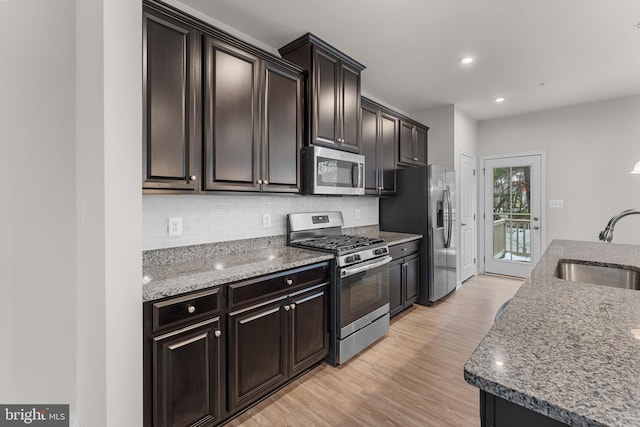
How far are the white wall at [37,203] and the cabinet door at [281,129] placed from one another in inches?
45.6

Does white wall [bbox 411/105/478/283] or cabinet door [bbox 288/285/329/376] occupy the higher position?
white wall [bbox 411/105/478/283]

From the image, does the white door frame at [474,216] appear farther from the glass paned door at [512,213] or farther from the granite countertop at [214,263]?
the granite countertop at [214,263]

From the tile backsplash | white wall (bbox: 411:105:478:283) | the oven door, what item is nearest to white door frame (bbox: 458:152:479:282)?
white wall (bbox: 411:105:478:283)

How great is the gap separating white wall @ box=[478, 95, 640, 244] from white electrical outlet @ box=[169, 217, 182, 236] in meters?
5.23

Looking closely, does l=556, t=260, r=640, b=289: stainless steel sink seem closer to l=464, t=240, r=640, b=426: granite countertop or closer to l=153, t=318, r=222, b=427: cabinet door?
l=464, t=240, r=640, b=426: granite countertop

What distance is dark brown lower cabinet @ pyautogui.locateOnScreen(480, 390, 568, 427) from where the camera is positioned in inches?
22.7

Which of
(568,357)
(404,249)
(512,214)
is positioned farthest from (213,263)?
(512,214)

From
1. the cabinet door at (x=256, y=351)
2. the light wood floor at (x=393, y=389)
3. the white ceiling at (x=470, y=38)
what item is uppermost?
the white ceiling at (x=470, y=38)

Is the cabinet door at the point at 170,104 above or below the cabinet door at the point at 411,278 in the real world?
above

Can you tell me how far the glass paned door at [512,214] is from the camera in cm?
479

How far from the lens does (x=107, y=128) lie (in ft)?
4.04

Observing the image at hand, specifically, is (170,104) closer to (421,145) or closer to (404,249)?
(404,249)

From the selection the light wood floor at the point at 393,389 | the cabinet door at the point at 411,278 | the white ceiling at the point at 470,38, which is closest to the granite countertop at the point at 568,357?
the light wood floor at the point at 393,389

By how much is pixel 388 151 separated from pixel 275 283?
97.8 inches
